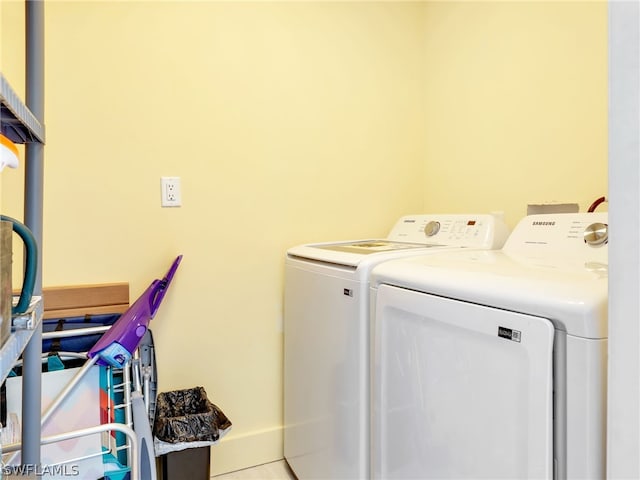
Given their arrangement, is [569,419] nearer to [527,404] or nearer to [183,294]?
[527,404]

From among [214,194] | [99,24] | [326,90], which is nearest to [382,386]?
[214,194]

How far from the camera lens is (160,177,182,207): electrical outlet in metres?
1.73

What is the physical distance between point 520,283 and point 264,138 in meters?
1.34

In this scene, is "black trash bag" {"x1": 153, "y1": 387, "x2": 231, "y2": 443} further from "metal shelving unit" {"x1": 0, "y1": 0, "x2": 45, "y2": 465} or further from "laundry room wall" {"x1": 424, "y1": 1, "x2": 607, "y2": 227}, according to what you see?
"laundry room wall" {"x1": 424, "y1": 1, "x2": 607, "y2": 227}

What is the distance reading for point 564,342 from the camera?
0.74 metres

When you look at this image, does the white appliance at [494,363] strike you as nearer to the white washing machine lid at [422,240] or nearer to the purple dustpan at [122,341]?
the white washing machine lid at [422,240]

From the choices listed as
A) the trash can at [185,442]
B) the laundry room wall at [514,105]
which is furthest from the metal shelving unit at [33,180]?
the laundry room wall at [514,105]

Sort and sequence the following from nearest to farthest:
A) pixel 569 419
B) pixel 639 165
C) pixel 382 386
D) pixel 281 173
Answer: pixel 639 165 → pixel 569 419 → pixel 382 386 → pixel 281 173

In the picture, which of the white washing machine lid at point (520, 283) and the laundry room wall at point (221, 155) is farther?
the laundry room wall at point (221, 155)

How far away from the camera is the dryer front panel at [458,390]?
0.77 m

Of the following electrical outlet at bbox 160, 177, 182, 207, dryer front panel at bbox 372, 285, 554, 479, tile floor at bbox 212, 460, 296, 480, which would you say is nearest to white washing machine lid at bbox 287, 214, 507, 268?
dryer front panel at bbox 372, 285, 554, 479

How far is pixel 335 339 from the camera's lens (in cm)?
144

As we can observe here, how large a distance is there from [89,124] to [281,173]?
77cm

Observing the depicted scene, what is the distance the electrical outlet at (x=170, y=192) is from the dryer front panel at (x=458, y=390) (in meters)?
0.97
